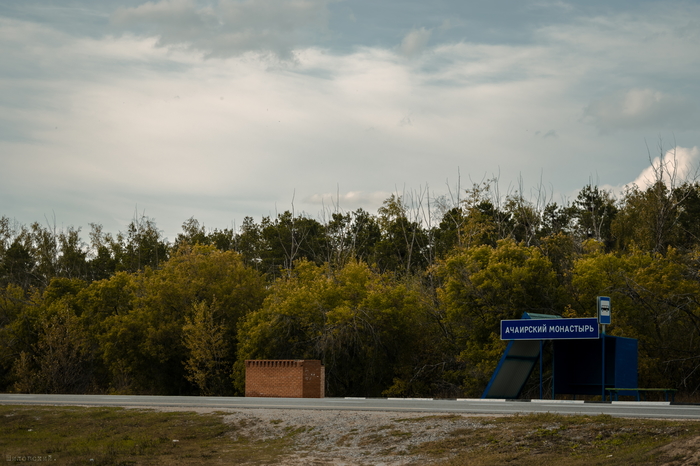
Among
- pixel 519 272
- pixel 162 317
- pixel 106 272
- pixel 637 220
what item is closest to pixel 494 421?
pixel 519 272

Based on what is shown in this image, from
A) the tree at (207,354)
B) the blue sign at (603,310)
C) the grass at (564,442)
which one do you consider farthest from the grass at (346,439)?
the tree at (207,354)

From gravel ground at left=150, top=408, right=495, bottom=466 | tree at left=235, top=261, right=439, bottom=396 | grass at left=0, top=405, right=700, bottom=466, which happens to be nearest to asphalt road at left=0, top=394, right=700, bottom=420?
gravel ground at left=150, top=408, right=495, bottom=466

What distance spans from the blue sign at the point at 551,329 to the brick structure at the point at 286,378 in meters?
9.63

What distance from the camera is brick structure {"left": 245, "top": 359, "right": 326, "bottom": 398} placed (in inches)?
1364

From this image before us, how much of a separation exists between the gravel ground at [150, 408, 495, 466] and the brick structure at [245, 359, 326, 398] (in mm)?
10579

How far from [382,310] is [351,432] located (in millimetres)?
23669

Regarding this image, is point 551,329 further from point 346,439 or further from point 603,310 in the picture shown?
point 346,439

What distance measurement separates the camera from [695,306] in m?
38.2

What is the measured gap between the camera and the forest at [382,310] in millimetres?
39281

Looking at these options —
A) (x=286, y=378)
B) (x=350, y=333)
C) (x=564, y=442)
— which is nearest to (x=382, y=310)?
(x=350, y=333)

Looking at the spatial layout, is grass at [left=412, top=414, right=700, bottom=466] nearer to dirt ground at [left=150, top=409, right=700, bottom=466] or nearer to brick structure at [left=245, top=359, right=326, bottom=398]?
dirt ground at [left=150, top=409, right=700, bottom=466]

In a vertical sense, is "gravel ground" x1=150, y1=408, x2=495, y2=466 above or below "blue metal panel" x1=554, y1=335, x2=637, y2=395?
below

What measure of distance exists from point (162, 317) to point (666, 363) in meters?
31.7

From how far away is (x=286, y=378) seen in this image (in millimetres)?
35188
